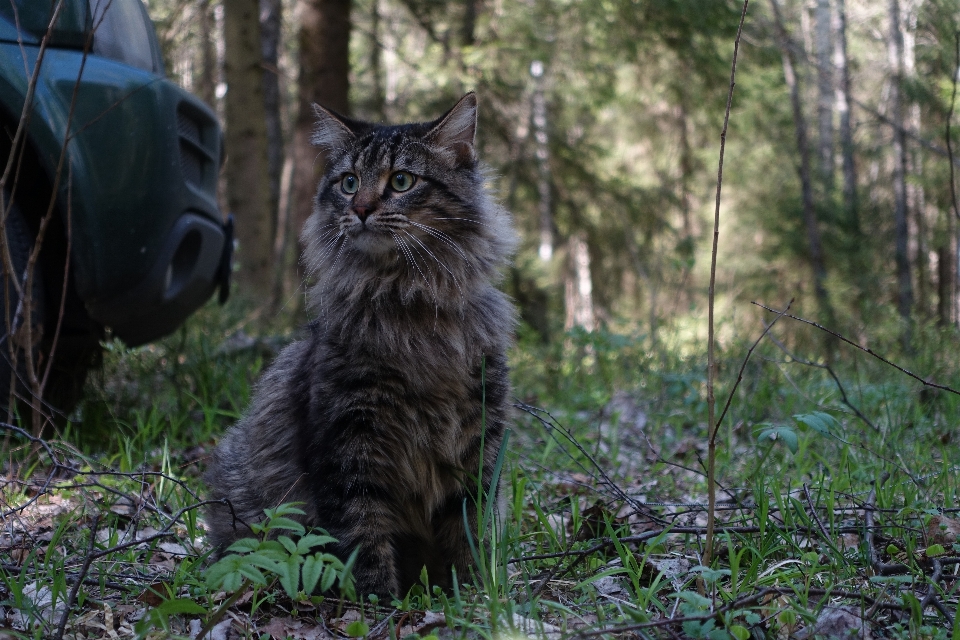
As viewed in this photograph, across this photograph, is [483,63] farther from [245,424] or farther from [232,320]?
[245,424]

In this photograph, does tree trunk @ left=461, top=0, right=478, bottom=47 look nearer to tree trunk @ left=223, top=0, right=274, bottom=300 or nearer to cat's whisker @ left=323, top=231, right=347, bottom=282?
tree trunk @ left=223, top=0, right=274, bottom=300

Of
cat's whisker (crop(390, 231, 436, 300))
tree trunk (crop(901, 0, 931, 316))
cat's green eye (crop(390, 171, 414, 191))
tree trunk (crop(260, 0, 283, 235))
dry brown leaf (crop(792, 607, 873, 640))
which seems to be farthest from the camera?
tree trunk (crop(901, 0, 931, 316))

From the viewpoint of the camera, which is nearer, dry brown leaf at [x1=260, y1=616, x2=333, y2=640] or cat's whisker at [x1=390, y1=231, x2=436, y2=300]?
dry brown leaf at [x1=260, y1=616, x2=333, y2=640]

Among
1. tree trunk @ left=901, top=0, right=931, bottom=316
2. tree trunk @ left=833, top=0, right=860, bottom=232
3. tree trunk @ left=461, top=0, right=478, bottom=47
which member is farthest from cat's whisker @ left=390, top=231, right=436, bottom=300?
tree trunk @ left=901, top=0, right=931, bottom=316

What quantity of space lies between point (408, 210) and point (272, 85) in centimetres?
1177

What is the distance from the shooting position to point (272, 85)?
43.9 feet

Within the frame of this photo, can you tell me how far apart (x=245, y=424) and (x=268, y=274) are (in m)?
6.12

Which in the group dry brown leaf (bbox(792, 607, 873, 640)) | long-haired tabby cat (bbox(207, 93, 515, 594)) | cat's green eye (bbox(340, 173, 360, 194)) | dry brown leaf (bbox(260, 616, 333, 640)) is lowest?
dry brown leaf (bbox(260, 616, 333, 640))

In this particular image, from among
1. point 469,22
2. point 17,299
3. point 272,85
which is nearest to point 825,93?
point 469,22

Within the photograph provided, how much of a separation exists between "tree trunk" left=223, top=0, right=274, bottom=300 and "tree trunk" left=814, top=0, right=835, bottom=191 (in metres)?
7.70

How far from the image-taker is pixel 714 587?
2.18m

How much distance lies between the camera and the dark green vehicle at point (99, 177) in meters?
3.12

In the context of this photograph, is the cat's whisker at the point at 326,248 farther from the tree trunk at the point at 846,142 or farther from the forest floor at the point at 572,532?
the tree trunk at the point at 846,142

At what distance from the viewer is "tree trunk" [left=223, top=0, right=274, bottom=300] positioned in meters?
7.85
